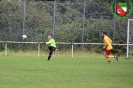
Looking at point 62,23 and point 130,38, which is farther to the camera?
point 62,23

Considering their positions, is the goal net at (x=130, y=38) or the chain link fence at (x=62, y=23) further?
the chain link fence at (x=62, y=23)

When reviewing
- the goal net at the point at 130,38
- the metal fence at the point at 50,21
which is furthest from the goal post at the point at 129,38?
the metal fence at the point at 50,21

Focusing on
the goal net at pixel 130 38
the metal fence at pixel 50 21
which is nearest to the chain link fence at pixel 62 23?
the metal fence at pixel 50 21

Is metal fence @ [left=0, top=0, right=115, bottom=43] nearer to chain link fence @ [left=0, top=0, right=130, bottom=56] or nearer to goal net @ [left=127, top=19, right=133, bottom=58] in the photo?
chain link fence @ [left=0, top=0, right=130, bottom=56]

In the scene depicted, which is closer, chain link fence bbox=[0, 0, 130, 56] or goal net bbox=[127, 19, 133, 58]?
goal net bbox=[127, 19, 133, 58]

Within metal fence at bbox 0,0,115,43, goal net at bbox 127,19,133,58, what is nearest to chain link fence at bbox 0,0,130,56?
metal fence at bbox 0,0,115,43

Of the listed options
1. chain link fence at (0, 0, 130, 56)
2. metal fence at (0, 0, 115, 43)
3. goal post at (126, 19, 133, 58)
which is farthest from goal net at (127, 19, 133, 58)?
metal fence at (0, 0, 115, 43)

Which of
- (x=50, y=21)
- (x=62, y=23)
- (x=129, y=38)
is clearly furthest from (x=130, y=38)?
(x=50, y=21)

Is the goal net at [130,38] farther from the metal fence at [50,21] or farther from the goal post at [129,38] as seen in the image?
the metal fence at [50,21]

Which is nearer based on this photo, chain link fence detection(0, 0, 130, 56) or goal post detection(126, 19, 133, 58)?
goal post detection(126, 19, 133, 58)

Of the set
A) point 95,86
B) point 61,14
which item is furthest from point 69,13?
point 95,86

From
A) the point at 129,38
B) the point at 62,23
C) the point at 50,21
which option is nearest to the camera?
the point at 129,38

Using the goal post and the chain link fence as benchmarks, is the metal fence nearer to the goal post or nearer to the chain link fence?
the chain link fence

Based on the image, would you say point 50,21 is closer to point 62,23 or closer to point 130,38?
point 62,23
